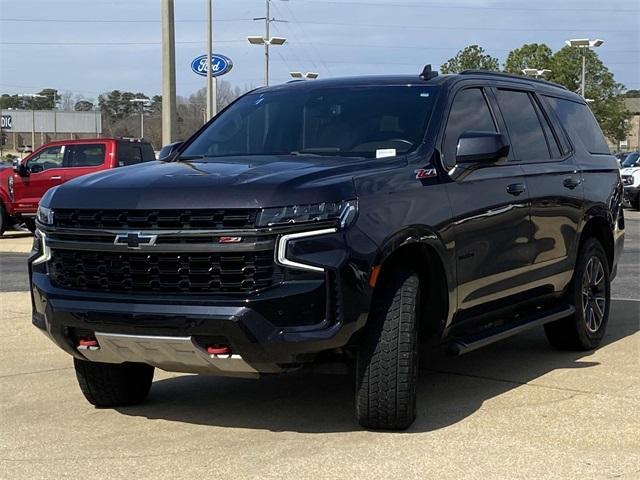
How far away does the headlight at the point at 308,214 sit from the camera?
471cm

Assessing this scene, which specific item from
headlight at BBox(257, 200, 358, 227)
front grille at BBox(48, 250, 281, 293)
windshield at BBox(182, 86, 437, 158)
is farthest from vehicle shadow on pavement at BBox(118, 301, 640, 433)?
windshield at BBox(182, 86, 437, 158)

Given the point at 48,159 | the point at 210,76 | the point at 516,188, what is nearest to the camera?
the point at 516,188

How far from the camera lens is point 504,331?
6.26m

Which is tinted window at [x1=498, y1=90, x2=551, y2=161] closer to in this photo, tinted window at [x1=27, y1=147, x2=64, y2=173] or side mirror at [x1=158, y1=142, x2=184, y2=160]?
side mirror at [x1=158, y1=142, x2=184, y2=160]

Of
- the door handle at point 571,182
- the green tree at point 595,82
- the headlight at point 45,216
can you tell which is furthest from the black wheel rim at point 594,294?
the green tree at point 595,82

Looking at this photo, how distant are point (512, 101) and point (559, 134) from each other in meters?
0.65

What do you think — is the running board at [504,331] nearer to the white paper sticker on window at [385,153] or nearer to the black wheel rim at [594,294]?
the black wheel rim at [594,294]

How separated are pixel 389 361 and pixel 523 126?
265 cm

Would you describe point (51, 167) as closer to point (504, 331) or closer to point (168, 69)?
point (168, 69)

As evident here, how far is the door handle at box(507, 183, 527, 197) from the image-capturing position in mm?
6332

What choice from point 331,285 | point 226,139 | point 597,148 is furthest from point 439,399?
point 597,148

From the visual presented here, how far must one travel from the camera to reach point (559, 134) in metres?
7.43

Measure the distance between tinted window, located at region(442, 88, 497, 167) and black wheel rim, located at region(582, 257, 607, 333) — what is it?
1.58m

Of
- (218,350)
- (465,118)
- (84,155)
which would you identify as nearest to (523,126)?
(465,118)
